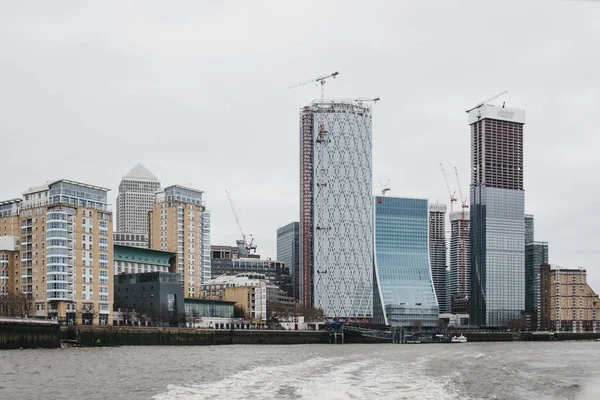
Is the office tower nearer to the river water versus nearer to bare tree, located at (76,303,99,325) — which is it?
bare tree, located at (76,303,99,325)

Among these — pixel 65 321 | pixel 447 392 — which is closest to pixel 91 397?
pixel 447 392

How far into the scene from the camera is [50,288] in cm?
19175

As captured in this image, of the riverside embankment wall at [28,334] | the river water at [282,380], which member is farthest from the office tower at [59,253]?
the river water at [282,380]

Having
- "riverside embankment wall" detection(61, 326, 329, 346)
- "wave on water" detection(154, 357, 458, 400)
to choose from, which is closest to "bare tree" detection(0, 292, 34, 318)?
"riverside embankment wall" detection(61, 326, 329, 346)

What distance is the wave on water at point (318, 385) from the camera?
6506cm

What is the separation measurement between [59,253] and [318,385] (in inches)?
5068

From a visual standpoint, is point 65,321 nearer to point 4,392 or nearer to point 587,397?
point 4,392

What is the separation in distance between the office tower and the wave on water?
108 metres

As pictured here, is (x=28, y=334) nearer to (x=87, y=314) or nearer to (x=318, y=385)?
(x=87, y=314)

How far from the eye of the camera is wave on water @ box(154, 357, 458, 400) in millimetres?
65062

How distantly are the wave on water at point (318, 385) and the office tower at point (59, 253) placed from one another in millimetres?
107608

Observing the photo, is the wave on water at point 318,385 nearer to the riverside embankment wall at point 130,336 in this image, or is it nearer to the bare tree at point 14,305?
the riverside embankment wall at point 130,336

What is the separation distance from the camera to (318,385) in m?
72.4

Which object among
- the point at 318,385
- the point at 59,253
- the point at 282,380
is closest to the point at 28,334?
the point at 59,253
